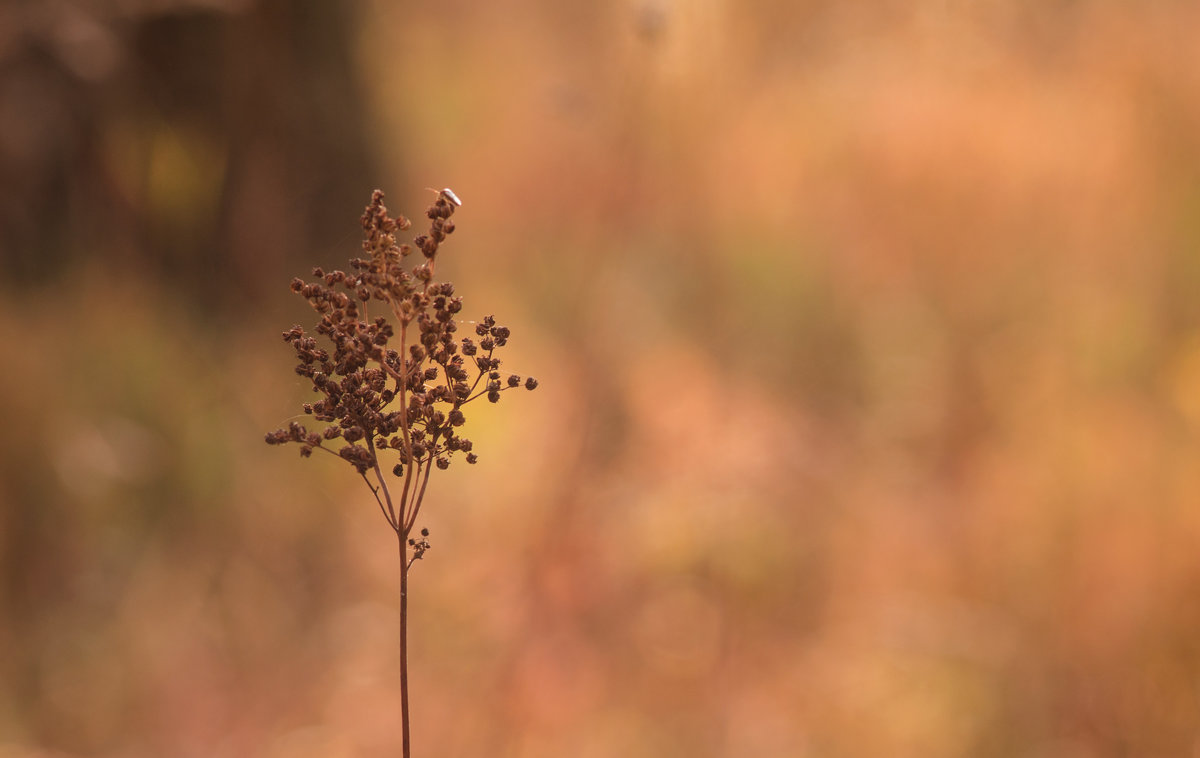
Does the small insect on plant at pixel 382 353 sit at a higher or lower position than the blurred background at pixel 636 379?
lower

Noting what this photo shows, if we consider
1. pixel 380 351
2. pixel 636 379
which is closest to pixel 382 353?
pixel 380 351

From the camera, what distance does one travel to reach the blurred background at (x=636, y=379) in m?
1.35

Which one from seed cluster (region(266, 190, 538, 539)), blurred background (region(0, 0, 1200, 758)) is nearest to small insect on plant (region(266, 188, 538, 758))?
seed cluster (region(266, 190, 538, 539))

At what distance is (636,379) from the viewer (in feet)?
4.94

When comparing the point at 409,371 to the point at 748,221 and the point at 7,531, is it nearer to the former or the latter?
the point at 748,221

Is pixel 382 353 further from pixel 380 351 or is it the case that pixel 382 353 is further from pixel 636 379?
pixel 636 379

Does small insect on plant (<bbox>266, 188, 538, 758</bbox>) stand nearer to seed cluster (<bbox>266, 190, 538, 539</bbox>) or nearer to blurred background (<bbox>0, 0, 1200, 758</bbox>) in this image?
seed cluster (<bbox>266, 190, 538, 539</bbox>)

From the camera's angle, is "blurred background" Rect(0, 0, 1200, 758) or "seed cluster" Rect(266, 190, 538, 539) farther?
"blurred background" Rect(0, 0, 1200, 758)

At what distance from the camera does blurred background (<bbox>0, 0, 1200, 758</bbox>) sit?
4.42 ft

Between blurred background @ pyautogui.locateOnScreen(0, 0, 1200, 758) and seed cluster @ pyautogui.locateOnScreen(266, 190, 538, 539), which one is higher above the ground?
blurred background @ pyautogui.locateOnScreen(0, 0, 1200, 758)

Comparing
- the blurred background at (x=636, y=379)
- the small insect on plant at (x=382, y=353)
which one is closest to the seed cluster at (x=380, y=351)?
the small insect on plant at (x=382, y=353)

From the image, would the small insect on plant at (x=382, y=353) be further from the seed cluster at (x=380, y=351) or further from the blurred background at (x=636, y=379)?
the blurred background at (x=636, y=379)

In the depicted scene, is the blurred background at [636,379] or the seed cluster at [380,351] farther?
the blurred background at [636,379]

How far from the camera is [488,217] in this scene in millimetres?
1495
